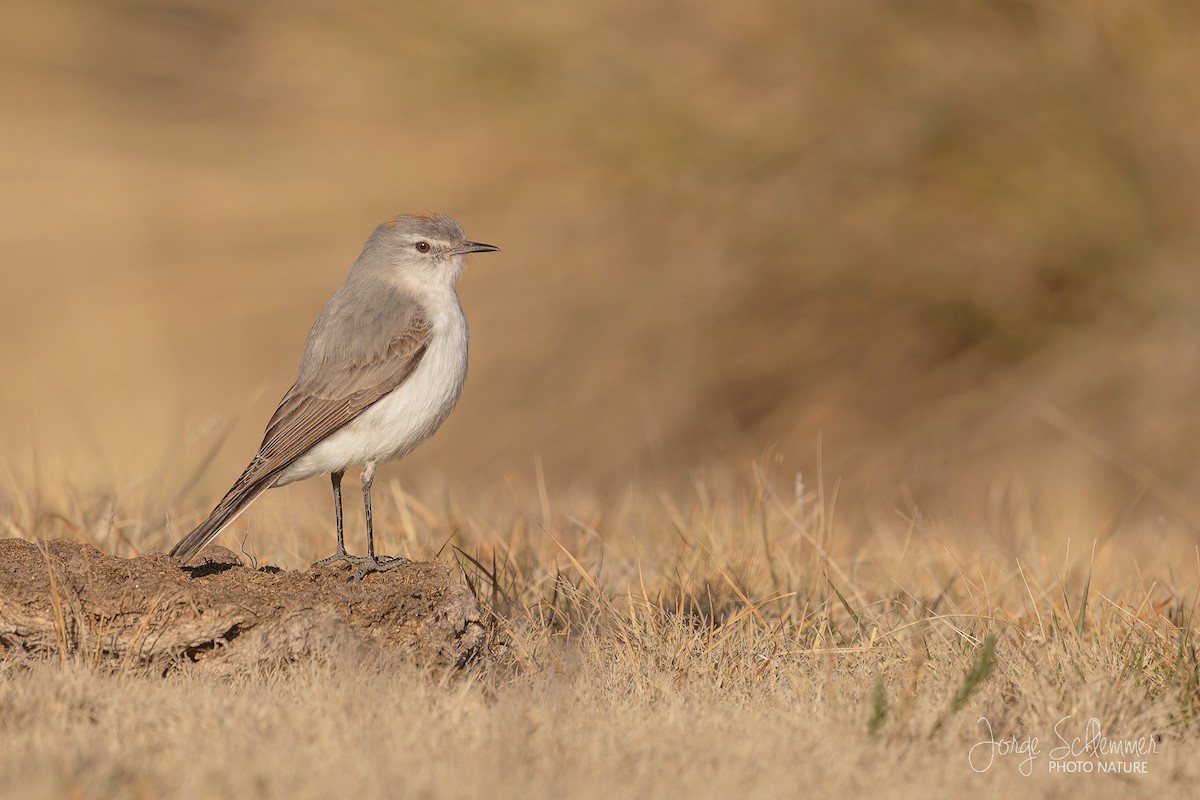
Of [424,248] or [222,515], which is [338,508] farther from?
[424,248]

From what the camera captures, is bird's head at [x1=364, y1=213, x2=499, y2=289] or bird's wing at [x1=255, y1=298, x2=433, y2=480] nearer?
bird's wing at [x1=255, y1=298, x2=433, y2=480]

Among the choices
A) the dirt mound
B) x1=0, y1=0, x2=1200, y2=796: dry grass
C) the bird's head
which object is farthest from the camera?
x1=0, y1=0, x2=1200, y2=796: dry grass

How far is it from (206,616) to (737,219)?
5.26 meters

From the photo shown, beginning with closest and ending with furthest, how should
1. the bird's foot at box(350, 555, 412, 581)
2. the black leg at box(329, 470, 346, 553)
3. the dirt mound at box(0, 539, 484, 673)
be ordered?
1. the dirt mound at box(0, 539, 484, 673)
2. the bird's foot at box(350, 555, 412, 581)
3. the black leg at box(329, 470, 346, 553)

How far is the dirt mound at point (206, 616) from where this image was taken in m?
4.16

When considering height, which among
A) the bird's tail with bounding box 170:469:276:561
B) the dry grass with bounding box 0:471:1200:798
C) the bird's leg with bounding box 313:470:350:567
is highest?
the bird's tail with bounding box 170:469:276:561

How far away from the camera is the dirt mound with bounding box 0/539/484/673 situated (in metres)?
4.16

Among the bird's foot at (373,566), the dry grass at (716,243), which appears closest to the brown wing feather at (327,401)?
the bird's foot at (373,566)

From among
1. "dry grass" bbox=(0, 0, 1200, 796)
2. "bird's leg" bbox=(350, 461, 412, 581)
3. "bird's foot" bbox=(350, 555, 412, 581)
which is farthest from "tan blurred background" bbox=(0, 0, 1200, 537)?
"bird's foot" bbox=(350, 555, 412, 581)

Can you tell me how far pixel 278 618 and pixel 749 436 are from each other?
18.1 feet

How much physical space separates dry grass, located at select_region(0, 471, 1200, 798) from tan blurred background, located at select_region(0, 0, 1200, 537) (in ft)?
10.0

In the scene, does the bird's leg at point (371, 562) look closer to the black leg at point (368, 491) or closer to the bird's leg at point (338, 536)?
the black leg at point (368, 491)

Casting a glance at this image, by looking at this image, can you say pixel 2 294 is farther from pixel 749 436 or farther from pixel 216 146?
pixel 749 436

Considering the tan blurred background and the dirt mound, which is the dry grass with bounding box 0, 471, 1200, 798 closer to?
the dirt mound
